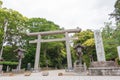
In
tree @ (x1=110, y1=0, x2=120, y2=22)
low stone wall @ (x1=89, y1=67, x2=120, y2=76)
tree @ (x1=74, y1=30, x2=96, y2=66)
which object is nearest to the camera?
low stone wall @ (x1=89, y1=67, x2=120, y2=76)

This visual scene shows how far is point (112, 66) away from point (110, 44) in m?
8.95

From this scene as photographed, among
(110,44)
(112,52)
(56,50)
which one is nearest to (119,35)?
(110,44)

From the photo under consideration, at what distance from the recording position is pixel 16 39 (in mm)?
26750

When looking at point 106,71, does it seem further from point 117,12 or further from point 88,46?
point 117,12

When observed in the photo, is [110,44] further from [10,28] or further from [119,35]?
[10,28]

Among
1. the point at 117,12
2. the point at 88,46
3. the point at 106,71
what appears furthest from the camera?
the point at 88,46

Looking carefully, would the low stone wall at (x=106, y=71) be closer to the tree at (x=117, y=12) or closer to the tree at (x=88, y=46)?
the tree at (x=88, y=46)

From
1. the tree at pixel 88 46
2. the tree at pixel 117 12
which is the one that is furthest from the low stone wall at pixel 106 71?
the tree at pixel 117 12

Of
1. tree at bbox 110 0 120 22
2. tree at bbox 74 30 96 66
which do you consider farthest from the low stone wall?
tree at bbox 110 0 120 22

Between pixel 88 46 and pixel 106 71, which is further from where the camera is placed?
pixel 88 46

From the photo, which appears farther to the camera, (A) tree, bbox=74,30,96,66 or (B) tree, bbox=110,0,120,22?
(A) tree, bbox=74,30,96,66

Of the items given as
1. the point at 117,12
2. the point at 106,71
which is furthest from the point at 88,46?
the point at 106,71

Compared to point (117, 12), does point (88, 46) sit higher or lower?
lower

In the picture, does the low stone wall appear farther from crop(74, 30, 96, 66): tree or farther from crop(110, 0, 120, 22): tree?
crop(110, 0, 120, 22): tree
